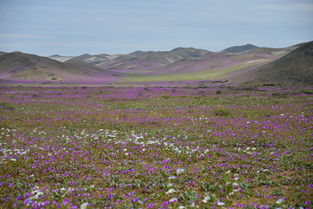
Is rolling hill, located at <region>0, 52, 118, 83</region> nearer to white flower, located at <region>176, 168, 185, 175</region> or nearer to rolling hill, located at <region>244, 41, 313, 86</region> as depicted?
rolling hill, located at <region>244, 41, 313, 86</region>

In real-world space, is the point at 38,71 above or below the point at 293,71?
above

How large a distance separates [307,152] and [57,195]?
33.4 feet

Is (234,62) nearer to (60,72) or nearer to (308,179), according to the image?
(60,72)

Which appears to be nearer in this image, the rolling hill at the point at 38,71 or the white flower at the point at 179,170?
the white flower at the point at 179,170

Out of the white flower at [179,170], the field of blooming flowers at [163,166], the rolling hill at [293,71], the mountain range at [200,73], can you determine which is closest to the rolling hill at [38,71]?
the mountain range at [200,73]

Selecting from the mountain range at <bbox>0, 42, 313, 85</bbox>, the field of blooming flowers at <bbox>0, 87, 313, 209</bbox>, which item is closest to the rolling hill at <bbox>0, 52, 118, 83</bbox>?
the mountain range at <bbox>0, 42, 313, 85</bbox>

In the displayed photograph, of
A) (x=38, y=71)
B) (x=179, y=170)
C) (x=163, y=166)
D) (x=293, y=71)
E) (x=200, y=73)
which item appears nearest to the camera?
→ (x=179, y=170)

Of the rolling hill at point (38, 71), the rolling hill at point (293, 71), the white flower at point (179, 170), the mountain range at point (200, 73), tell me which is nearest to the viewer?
the white flower at point (179, 170)

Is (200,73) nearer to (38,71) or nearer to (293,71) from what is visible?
(38,71)

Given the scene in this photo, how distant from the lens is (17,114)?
87.8 feet

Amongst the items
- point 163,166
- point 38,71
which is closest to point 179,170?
point 163,166

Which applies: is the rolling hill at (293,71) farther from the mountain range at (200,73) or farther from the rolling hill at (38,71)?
the rolling hill at (38,71)

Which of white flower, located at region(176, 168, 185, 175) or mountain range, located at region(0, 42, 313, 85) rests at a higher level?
mountain range, located at region(0, 42, 313, 85)

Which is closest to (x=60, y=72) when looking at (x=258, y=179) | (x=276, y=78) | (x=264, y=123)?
(x=276, y=78)
